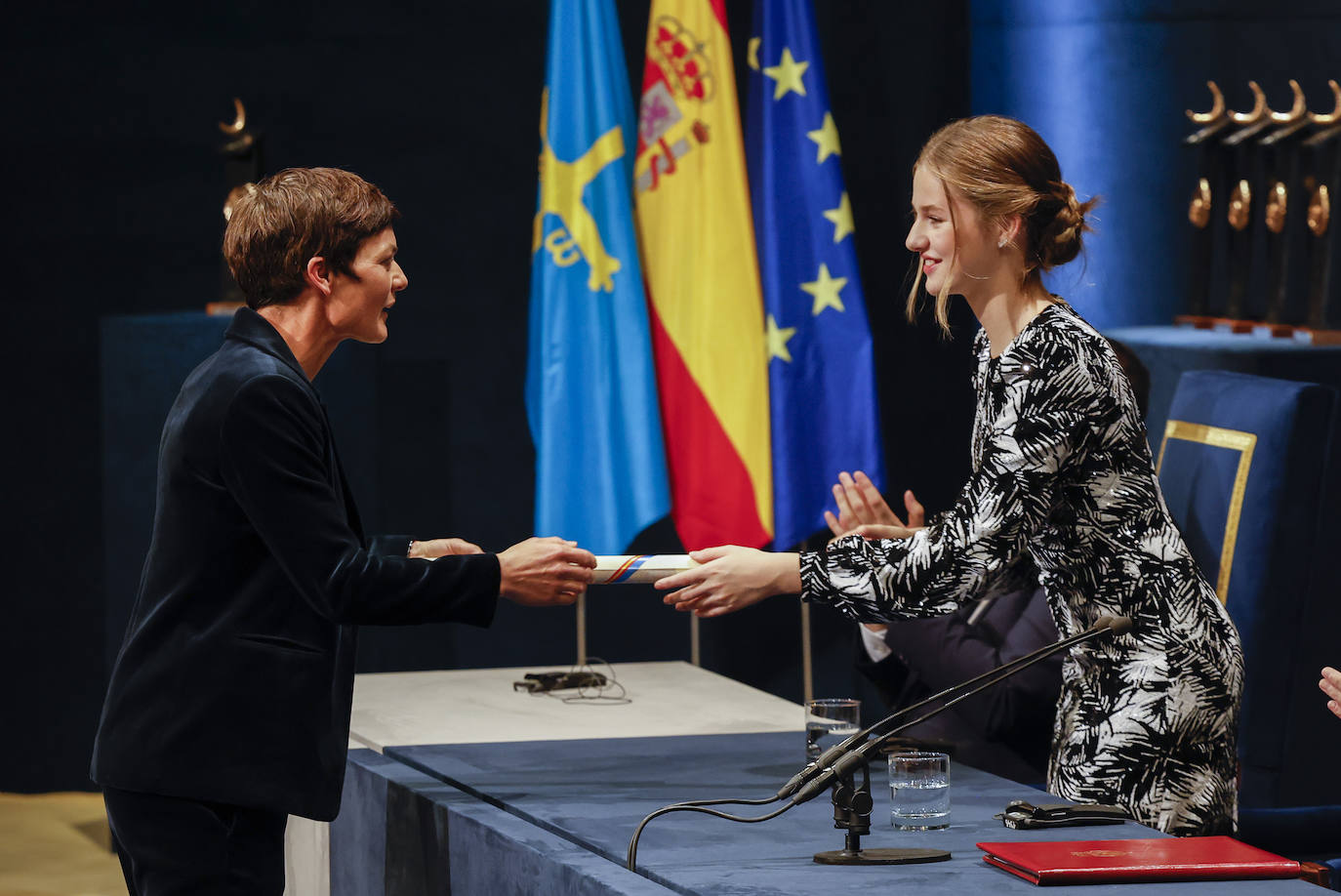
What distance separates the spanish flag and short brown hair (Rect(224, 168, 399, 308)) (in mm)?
2723

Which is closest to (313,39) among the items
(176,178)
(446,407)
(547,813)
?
(176,178)

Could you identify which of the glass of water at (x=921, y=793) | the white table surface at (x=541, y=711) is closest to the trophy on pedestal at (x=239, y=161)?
the white table surface at (x=541, y=711)

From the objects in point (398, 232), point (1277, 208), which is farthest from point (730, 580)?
point (398, 232)

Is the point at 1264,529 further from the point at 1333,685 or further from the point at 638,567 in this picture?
the point at 638,567

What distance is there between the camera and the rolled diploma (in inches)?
94.3

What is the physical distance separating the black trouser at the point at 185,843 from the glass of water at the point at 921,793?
2.38 ft

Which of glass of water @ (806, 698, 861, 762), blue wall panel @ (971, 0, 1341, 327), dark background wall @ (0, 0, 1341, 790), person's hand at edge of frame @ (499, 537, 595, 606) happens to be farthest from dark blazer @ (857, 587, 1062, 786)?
dark background wall @ (0, 0, 1341, 790)

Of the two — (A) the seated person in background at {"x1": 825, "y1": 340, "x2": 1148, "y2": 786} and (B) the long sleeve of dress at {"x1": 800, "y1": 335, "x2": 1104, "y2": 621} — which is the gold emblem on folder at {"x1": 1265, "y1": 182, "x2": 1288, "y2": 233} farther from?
(B) the long sleeve of dress at {"x1": 800, "y1": 335, "x2": 1104, "y2": 621}

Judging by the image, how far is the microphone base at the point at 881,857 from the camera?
186 cm

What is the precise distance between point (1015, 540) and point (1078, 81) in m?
3.36

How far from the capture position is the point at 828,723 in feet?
7.94

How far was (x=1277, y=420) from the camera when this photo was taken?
3.17m

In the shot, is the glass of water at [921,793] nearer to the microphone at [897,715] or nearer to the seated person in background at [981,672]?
the microphone at [897,715]

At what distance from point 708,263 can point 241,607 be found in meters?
3.05
